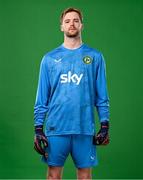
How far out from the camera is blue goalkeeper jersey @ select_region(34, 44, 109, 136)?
2.28 m

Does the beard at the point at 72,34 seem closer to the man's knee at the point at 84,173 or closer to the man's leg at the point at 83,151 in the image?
the man's leg at the point at 83,151

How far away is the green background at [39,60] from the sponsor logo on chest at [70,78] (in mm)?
676

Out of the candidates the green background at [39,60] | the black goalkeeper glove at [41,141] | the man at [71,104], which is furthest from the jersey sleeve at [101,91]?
the green background at [39,60]

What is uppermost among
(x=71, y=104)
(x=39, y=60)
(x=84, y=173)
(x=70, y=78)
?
(x=39, y=60)

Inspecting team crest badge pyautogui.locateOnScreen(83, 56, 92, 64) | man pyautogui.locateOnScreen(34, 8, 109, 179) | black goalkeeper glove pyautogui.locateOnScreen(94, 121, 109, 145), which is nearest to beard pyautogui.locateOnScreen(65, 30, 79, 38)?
man pyautogui.locateOnScreen(34, 8, 109, 179)

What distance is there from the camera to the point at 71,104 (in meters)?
2.28

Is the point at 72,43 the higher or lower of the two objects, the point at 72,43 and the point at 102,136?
the higher

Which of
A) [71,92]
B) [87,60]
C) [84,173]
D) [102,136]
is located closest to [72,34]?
[87,60]

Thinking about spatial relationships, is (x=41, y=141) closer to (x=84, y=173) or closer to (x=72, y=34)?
(x=84, y=173)

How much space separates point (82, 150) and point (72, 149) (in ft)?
0.18

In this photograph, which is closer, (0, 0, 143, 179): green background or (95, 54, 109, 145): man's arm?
(95, 54, 109, 145): man's arm

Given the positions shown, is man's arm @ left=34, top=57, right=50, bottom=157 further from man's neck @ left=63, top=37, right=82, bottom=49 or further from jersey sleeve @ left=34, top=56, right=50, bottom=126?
man's neck @ left=63, top=37, right=82, bottom=49
